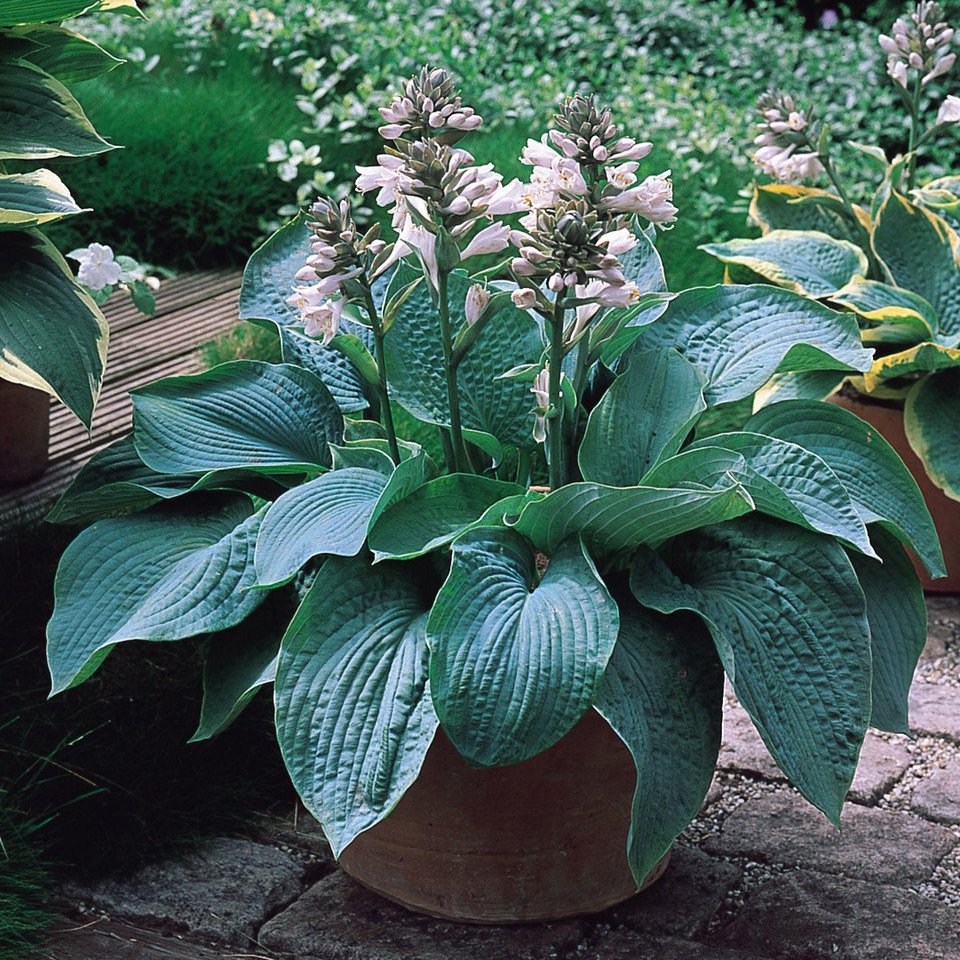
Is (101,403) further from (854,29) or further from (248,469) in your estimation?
(854,29)

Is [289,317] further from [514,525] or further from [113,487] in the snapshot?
[514,525]

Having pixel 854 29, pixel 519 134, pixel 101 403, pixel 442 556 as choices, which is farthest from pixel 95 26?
pixel 442 556

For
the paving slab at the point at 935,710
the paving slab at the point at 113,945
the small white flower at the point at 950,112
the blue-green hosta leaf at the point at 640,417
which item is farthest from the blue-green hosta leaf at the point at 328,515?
the small white flower at the point at 950,112

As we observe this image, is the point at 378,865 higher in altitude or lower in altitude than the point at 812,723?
lower

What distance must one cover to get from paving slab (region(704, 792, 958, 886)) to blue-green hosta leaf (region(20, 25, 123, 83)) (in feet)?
5.54

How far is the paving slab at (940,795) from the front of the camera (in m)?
2.18

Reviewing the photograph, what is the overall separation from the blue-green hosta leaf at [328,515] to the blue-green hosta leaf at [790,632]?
0.34 m

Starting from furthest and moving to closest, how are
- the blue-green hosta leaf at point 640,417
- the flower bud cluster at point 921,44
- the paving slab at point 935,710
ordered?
the flower bud cluster at point 921,44, the paving slab at point 935,710, the blue-green hosta leaf at point 640,417

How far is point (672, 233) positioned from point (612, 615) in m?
2.75

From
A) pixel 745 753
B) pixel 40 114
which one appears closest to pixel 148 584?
pixel 40 114

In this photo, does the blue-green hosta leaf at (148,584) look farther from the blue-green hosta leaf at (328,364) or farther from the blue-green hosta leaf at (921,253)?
the blue-green hosta leaf at (921,253)

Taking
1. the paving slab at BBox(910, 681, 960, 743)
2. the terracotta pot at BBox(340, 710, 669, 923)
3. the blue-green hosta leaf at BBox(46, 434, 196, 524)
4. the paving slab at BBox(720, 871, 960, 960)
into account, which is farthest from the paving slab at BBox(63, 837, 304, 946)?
the paving slab at BBox(910, 681, 960, 743)

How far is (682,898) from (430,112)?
1190 mm

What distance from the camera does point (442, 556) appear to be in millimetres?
1758
